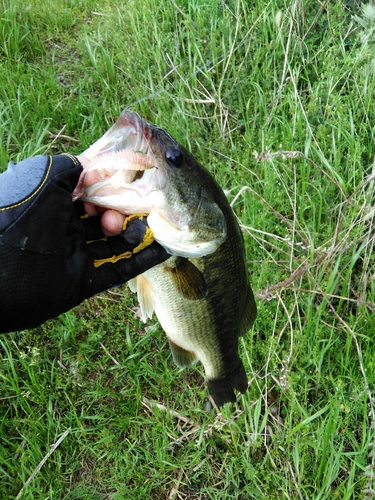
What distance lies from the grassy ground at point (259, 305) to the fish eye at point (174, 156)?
2.42ft

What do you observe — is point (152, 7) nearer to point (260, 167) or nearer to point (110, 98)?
point (110, 98)

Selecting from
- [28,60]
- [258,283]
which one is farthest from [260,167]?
[28,60]

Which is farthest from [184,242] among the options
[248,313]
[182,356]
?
[182,356]

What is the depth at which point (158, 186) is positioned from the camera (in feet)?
5.48

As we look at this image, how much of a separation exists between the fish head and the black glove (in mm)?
90

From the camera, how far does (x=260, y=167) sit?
10.3 ft

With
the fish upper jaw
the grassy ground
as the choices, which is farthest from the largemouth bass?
the grassy ground

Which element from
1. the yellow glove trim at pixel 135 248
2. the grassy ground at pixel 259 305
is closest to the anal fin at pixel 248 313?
the grassy ground at pixel 259 305

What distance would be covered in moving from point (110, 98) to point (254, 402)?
2326 mm

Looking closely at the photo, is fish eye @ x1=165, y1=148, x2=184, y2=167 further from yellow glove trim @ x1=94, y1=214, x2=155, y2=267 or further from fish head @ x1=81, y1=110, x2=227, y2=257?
yellow glove trim @ x1=94, y1=214, x2=155, y2=267

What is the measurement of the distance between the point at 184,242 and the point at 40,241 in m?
0.46

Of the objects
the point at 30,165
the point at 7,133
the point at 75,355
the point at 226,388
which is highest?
the point at 30,165

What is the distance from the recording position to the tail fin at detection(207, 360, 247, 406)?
7.59 ft

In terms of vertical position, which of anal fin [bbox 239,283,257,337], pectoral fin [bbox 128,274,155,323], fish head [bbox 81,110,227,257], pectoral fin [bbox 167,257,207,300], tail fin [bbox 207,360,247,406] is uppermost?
fish head [bbox 81,110,227,257]
